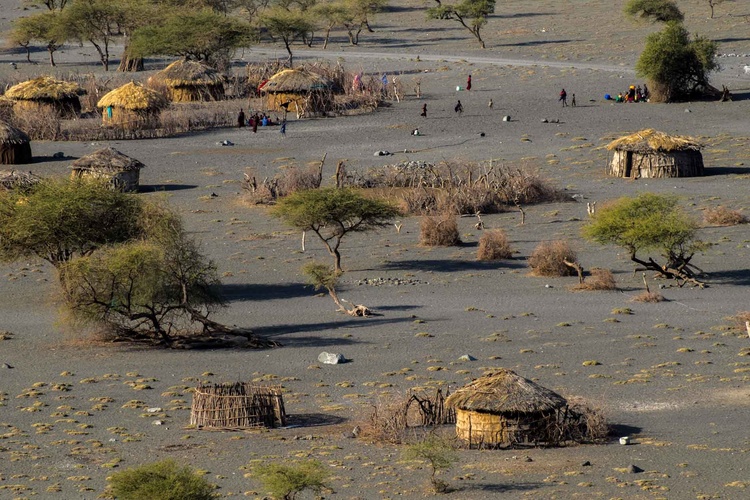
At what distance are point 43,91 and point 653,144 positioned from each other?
89.8 ft

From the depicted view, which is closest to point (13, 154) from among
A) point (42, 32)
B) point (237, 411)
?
point (237, 411)

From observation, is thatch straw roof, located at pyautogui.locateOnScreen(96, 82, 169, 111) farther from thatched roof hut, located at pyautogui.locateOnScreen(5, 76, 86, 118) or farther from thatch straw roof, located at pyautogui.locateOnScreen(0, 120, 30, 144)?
thatch straw roof, located at pyautogui.locateOnScreen(0, 120, 30, 144)

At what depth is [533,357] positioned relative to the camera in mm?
27922

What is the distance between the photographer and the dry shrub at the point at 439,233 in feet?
128

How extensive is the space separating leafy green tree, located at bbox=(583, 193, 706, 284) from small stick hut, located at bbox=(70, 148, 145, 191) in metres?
16.3

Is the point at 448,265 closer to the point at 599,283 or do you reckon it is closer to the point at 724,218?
the point at 599,283

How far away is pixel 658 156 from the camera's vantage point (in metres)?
48.0

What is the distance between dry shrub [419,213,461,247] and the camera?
3894 cm

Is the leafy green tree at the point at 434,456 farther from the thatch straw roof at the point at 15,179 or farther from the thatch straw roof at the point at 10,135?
the thatch straw roof at the point at 10,135

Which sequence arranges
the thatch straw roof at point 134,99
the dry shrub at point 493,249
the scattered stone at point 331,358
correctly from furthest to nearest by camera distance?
the thatch straw roof at point 134,99 < the dry shrub at point 493,249 < the scattered stone at point 331,358

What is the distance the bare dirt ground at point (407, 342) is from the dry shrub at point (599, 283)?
1.29 ft

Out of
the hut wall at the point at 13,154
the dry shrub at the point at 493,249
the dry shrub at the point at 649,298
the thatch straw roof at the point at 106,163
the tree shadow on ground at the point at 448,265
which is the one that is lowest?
the tree shadow on ground at the point at 448,265

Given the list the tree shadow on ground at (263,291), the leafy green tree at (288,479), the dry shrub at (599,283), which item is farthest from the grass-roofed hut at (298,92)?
the leafy green tree at (288,479)

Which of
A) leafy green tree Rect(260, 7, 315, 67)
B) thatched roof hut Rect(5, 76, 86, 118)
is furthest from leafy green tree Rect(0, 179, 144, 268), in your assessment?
leafy green tree Rect(260, 7, 315, 67)
